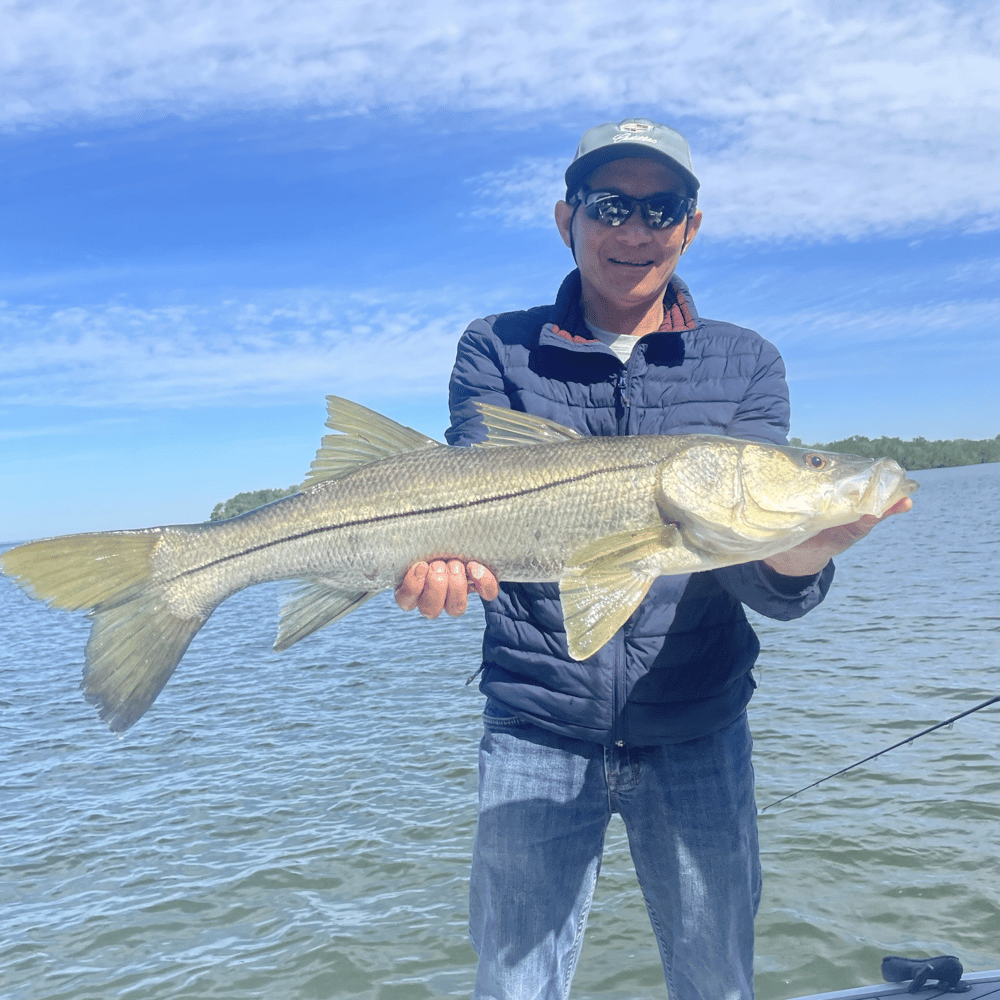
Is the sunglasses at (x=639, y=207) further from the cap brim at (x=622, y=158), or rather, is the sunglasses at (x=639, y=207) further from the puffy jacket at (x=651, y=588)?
the puffy jacket at (x=651, y=588)

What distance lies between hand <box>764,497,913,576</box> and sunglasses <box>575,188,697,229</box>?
1.39m

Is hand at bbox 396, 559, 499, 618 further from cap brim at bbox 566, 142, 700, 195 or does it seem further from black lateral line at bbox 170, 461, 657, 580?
cap brim at bbox 566, 142, 700, 195

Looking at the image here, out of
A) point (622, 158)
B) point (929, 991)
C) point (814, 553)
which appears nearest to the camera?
point (814, 553)

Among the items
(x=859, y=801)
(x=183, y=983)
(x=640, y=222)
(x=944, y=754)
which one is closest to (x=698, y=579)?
(x=640, y=222)

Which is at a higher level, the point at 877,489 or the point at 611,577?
the point at 877,489

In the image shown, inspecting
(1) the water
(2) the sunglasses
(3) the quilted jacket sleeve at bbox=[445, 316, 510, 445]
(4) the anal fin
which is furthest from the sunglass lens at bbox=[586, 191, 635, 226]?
(1) the water

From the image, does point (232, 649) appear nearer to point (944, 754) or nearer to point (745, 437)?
point (944, 754)

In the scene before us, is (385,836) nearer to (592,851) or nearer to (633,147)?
(592,851)

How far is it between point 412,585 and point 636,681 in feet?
2.95

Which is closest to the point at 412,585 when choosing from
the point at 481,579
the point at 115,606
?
the point at 481,579

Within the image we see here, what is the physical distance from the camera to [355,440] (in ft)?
10.8

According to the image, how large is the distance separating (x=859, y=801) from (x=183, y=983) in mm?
6040

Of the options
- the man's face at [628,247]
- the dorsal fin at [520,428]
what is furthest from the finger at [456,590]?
the man's face at [628,247]

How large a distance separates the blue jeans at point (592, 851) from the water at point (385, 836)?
9.07 feet
